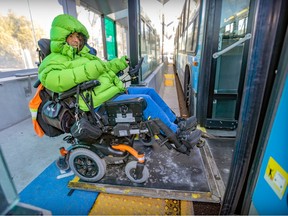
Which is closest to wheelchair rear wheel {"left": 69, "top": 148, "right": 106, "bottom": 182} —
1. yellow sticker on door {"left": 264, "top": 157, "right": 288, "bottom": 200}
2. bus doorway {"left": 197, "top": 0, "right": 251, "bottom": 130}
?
yellow sticker on door {"left": 264, "top": 157, "right": 288, "bottom": 200}

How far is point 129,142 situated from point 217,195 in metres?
0.92

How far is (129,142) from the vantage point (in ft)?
5.34

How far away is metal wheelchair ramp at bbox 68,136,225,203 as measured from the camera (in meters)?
1.42

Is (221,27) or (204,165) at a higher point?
(221,27)

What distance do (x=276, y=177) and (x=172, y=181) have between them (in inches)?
37.4

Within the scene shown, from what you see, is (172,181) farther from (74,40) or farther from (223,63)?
(223,63)

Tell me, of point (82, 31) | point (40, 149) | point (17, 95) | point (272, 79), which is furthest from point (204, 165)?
point (17, 95)

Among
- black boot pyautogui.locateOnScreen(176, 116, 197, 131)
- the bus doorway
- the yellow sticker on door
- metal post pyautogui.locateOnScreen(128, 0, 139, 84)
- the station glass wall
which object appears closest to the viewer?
the yellow sticker on door

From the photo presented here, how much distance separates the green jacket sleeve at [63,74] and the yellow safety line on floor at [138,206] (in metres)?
1.04

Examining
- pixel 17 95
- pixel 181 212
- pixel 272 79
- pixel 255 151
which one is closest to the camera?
pixel 272 79

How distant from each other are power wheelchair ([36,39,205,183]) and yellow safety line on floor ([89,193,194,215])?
0.59 ft

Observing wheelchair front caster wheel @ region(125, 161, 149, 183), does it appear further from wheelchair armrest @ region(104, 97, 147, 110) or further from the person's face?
the person's face

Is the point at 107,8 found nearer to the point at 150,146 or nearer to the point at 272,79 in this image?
the point at 150,146

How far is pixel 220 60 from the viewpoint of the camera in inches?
93.7
